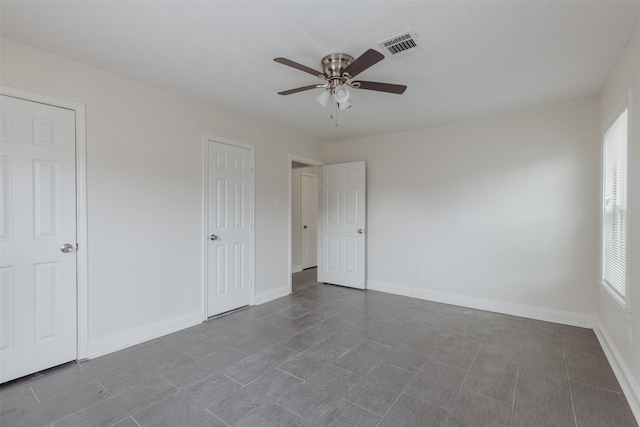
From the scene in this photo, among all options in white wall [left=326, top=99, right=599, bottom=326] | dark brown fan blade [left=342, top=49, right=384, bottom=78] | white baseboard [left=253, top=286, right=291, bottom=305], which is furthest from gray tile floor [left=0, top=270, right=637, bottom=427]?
dark brown fan blade [left=342, top=49, right=384, bottom=78]

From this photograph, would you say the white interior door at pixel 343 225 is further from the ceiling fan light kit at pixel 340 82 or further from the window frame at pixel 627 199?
the window frame at pixel 627 199

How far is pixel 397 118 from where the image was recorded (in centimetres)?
389

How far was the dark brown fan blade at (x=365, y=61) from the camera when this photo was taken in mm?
1823

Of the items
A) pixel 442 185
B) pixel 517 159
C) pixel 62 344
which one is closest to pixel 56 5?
pixel 62 344

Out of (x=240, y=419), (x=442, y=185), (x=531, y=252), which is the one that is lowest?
(x=240, y=419)

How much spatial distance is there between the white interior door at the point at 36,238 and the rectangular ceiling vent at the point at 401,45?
2625 millimetres

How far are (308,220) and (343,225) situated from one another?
6.00 ft

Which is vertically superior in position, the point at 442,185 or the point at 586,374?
the point at 442,185

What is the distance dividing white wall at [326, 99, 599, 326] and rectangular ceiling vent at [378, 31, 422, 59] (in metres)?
2.20

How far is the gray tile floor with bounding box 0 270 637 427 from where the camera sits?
1.87m

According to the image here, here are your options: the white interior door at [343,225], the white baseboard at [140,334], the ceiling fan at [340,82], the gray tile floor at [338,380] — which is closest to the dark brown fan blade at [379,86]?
the ceiling fan at [340,82]

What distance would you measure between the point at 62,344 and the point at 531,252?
15.9 feet

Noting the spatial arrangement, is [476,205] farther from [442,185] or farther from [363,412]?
[363,412]

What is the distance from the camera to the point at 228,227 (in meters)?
3.70
